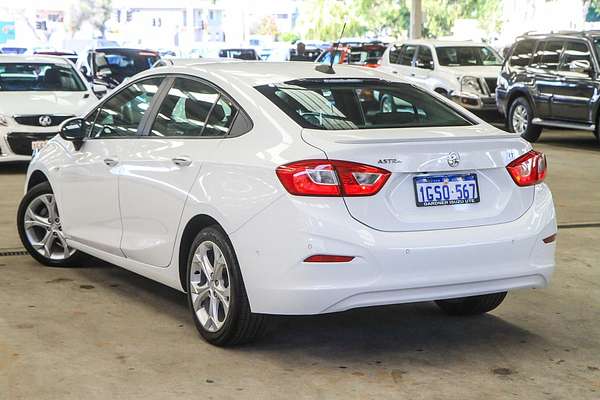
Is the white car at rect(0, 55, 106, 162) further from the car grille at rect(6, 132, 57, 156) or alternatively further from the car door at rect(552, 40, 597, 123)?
the car door at rect(552, 40, 597, 123)

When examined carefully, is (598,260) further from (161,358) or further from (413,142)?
(161,358)

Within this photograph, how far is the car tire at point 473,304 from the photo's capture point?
6.31 m

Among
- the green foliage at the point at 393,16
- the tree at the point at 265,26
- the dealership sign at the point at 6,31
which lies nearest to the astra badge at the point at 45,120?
the green foliage at the point at 393,16

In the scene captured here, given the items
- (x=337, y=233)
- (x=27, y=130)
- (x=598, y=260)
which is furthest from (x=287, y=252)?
(x=27, y=130)

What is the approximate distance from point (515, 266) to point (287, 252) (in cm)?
119

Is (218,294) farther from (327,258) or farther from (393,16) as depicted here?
(393,16)

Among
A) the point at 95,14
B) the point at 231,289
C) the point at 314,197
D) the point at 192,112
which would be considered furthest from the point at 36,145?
the point at 95,14

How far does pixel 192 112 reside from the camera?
6.17 m

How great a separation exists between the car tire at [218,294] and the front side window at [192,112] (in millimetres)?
627

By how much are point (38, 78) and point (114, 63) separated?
836 centimetres

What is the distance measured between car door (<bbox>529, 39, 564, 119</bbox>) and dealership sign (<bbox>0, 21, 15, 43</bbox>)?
78800 mm

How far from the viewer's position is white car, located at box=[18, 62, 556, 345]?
202 inches

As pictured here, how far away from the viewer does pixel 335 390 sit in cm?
502

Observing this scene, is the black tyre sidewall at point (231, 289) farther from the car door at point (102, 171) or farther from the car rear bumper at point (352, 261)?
the car door at point (102, 171)
